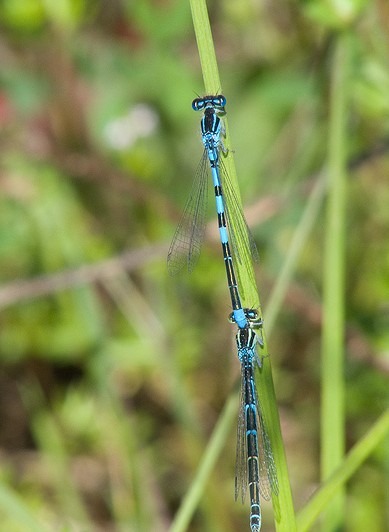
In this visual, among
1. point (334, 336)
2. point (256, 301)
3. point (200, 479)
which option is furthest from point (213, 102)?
point (200, 479)

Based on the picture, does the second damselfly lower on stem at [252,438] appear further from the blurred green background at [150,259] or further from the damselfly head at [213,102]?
the blurred green background at [150,259]

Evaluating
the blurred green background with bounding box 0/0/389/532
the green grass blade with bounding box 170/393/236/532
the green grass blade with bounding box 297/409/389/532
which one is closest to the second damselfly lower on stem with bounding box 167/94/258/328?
the green grass blade with bounding box 170/393/236/532

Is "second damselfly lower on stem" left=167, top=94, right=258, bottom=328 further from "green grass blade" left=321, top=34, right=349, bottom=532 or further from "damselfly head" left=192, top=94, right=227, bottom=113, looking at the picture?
"green grass blade" left=321, top=34, right=349, bottom=532

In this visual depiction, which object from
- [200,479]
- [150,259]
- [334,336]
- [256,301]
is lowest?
[200,479]

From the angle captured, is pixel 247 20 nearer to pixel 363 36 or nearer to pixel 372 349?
pixel 363 36

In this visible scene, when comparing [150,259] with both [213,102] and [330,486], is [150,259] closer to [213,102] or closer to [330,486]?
[213,102]

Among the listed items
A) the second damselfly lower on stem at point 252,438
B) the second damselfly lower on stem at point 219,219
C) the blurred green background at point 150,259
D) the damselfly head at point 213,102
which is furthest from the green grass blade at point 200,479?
the blurred green background at point 150,259
